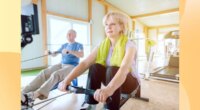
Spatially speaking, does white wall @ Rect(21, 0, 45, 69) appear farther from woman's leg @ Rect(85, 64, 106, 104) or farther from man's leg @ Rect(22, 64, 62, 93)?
woman's leg @ Rect(85, 64, 106, 104)

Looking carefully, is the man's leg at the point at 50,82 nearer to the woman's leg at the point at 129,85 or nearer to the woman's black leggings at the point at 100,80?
the woman's black leggings at the point at 100,80

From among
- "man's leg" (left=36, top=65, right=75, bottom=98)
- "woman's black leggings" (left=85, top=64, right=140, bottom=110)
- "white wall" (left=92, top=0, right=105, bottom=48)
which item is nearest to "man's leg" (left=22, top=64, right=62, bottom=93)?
"man's leg" (left=36, top=65, right=75, bottom=98)

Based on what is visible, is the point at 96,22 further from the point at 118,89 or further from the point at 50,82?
the point at 118,89

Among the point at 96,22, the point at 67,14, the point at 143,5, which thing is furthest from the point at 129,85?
the point at 143,5

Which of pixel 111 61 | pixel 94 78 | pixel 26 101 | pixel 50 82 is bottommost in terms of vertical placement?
pixel 26 101

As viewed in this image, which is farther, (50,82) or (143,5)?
(143,5)

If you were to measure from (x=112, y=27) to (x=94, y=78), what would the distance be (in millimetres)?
471

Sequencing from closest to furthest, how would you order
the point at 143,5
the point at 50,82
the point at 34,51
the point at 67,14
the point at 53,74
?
the point at 50,82, the point at 53,74, the point at 34,51, the point at 67,14, the point at 143,5

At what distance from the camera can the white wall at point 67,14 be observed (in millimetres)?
4421

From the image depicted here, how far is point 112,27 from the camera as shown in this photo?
1.35m

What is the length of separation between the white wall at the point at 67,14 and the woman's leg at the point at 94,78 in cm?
207

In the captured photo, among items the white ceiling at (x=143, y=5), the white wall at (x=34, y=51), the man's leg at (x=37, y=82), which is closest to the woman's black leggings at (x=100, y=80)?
the man's leg at (x=37, y=82)
